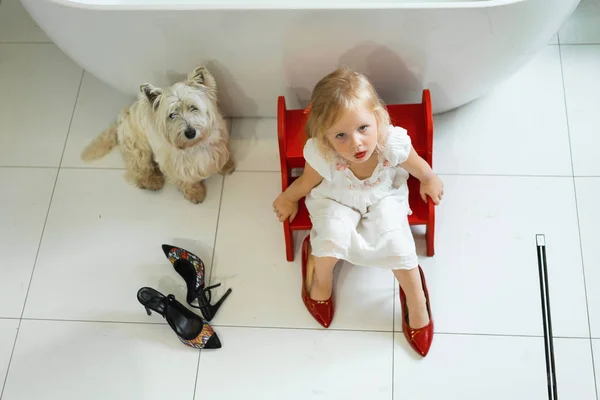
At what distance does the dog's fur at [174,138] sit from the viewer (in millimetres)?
1680

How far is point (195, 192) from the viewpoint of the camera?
1.98 m

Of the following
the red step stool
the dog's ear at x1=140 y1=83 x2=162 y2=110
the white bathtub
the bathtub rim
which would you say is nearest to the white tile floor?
the red step stool

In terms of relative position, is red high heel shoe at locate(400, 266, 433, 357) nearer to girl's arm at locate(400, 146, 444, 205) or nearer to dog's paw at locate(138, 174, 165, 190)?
girl's arm at locate(400, 146, 444, 205)

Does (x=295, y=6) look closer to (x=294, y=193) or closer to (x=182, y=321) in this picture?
(x=294, y=193)

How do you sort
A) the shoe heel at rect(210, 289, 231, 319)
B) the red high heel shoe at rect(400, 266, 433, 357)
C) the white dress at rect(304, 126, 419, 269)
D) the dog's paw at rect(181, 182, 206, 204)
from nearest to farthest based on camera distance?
1. the white dress at rect(304, 126, 419, 269)
2. the red high heel shoe at rect(400, 266, 433, 357)
3. the shoe heel at rect(210, 289, 231, 319)
4. the dog's paw at rect(181, 182, 206, 204)

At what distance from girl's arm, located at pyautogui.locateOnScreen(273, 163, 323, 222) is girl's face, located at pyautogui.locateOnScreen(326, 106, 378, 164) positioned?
206 millimetres

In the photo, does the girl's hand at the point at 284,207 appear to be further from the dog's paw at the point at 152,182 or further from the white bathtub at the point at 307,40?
the dog's paw at the point at 152,182

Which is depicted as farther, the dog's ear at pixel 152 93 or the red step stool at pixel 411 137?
the red step stool at pixel 411 137

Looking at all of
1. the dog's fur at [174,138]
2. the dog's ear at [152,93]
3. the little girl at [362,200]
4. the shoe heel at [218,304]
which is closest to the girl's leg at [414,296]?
the little girl at [362,200]

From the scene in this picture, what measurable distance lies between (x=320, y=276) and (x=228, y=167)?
1.66 feet

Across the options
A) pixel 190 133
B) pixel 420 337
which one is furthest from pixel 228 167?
pixel 420 337

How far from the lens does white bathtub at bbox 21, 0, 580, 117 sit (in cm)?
154

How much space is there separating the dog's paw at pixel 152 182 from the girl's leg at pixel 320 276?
0.56 metres

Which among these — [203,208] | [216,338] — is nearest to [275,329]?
[216,338]
